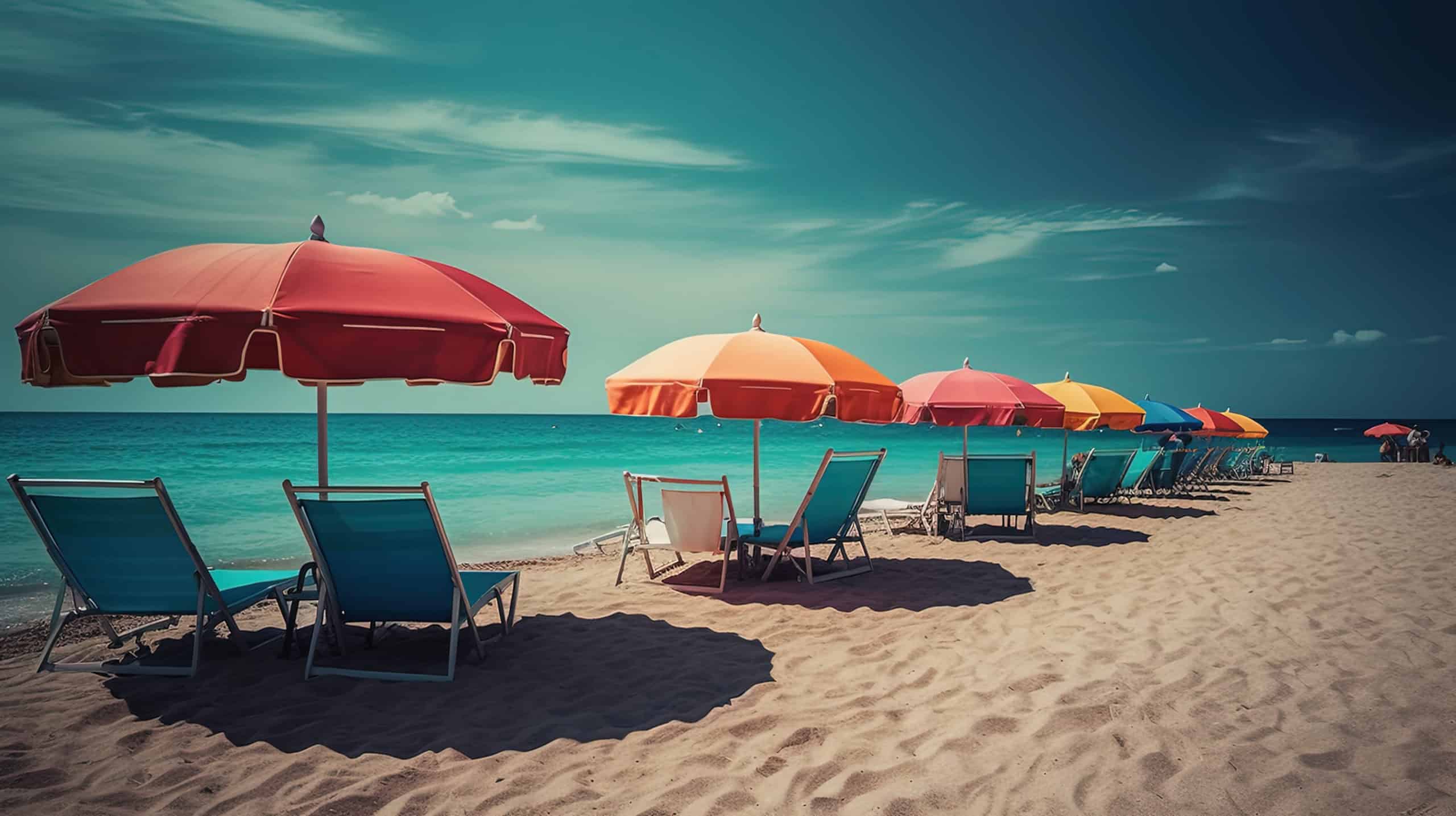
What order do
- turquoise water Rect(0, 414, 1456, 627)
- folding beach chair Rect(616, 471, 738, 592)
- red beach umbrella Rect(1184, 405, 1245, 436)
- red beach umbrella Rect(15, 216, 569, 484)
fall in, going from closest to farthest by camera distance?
red beach umbrella Rect(15, 216, 569, 484), folding beach chair Rect(616, 471, 738, 592), turquoise water Rect(0, 414, 1456, 627), red beach umbrella Rect(1184, 405, 1245, 436)

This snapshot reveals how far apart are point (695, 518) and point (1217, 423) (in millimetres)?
16343

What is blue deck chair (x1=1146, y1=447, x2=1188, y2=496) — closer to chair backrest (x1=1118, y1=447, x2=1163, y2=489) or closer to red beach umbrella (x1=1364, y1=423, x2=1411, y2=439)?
chair backrest (x1=1118, y1=447, x2=1163, y2=489)

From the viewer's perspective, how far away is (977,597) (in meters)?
5.15

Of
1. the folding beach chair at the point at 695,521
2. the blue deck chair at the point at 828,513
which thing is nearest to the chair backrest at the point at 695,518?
the folding beach chair at the point at 695,521

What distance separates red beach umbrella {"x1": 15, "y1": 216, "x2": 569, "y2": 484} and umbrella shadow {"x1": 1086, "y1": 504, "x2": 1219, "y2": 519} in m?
10.0

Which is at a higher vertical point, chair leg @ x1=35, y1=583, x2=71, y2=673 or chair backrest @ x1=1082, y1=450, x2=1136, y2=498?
chair backrest @ x1=1082, y1=450, x2=1136, y2=498

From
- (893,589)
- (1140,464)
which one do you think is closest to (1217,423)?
(1140,464)

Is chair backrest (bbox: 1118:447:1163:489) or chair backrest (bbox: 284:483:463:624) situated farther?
chair backrest (bbox: 1118:447:1163:489)

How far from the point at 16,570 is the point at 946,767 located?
9943mm

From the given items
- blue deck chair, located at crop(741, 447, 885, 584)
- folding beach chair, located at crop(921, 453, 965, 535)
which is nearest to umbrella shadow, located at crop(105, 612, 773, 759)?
blue deck chair, located at crop(741, 447, 885, 584)

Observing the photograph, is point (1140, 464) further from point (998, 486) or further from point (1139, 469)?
point (998, 486)

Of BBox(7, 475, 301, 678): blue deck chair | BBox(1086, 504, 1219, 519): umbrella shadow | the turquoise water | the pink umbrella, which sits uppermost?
the pink umbrella

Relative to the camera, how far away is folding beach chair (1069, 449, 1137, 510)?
10.1m

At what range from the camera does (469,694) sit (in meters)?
3.20
